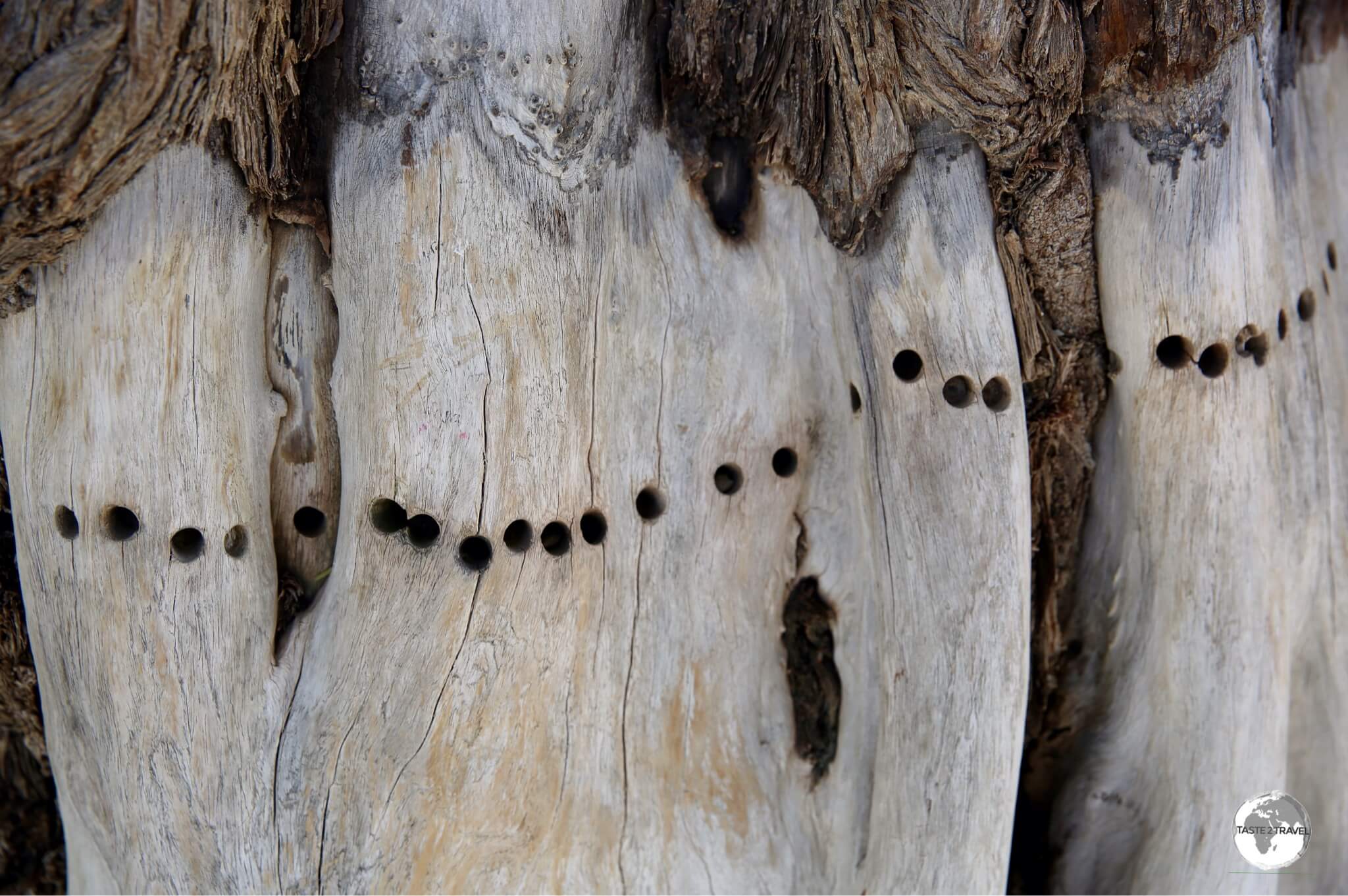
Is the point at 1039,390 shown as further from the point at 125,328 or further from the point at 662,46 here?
the point at 125,328

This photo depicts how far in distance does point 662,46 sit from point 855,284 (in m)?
0.49

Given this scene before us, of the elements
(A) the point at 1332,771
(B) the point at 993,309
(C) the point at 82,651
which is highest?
(B) the point at 993,309

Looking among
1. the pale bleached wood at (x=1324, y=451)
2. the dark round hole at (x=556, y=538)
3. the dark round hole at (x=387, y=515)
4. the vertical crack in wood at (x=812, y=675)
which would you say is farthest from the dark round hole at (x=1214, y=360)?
the dark round hole at (x=387, y=515)

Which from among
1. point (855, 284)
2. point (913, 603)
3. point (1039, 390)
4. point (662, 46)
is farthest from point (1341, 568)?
point (662, 46)

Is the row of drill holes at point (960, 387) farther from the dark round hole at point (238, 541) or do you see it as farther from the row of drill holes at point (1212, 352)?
the dark round hole at point (238, 541)

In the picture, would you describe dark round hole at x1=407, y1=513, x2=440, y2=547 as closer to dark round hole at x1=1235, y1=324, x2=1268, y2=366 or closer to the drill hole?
the drill hole

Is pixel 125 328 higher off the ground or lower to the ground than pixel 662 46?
lower

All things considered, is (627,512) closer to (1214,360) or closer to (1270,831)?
(1214,360)

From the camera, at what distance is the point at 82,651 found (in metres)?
1.47

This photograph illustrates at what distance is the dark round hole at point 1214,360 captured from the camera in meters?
1.57

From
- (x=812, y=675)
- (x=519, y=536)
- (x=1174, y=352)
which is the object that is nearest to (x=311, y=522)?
(x=519, y=536)

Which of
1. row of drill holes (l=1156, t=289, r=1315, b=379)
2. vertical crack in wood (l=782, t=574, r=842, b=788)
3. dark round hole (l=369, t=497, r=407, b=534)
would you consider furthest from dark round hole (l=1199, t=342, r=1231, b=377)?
dark round hole (l=369, t=497, r=407, b=534)

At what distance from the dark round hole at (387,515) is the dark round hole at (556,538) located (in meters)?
0.21

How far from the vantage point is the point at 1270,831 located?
1672 millimetres
